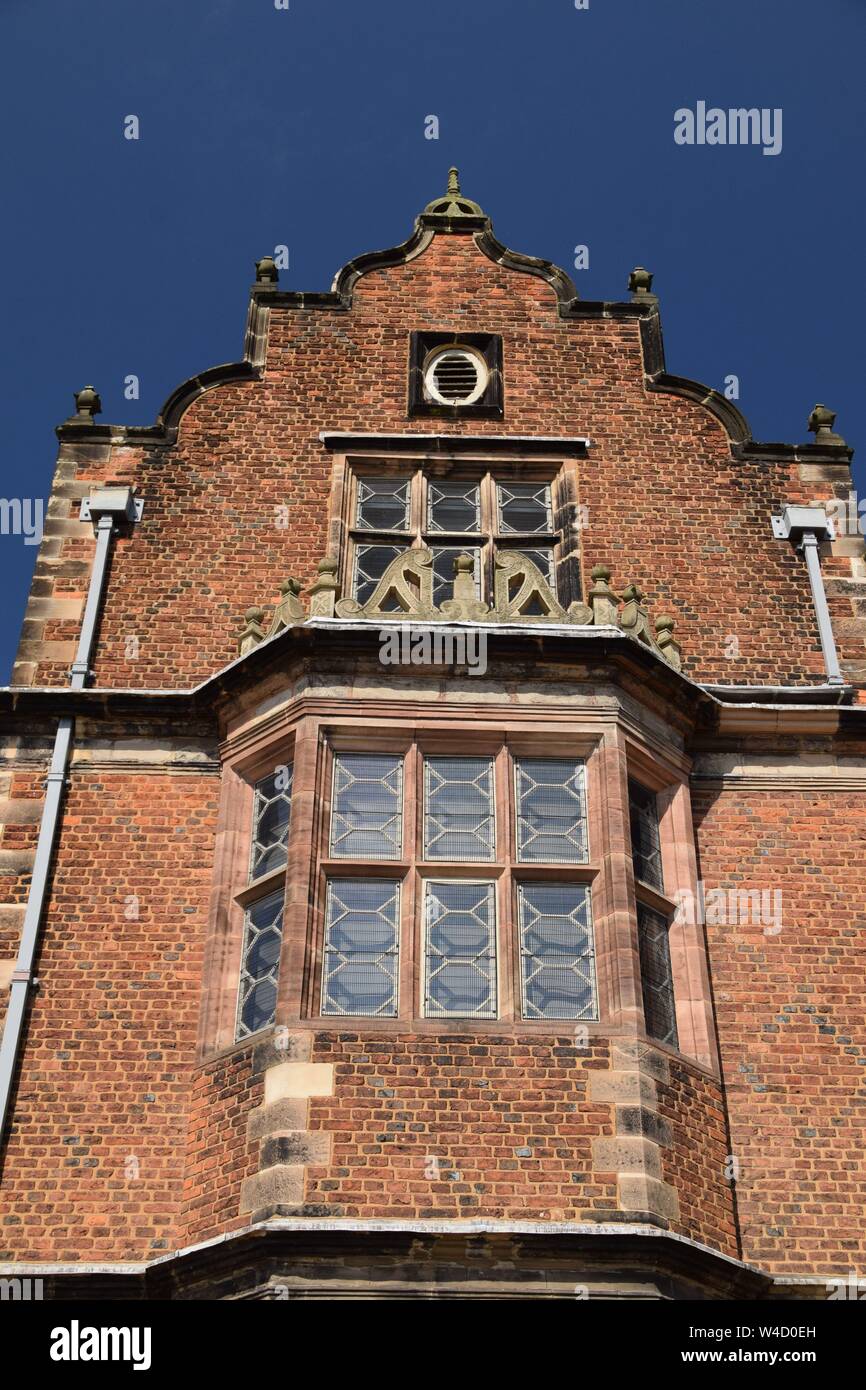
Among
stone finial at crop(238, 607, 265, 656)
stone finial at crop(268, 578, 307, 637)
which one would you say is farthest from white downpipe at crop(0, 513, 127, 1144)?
stone finial at crop(268, 578, 307, 637)

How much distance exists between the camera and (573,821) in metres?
11.4

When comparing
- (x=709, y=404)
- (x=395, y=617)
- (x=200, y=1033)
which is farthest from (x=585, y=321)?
(x=200, y=1033)

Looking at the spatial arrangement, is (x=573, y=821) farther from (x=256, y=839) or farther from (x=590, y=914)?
(x=256, y=839)

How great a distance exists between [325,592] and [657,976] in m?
3.66

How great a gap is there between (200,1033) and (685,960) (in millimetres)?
3287

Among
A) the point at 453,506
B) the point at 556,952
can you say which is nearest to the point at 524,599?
the point at 453,506

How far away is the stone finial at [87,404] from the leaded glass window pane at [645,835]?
246 inches

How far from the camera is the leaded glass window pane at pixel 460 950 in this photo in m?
10.5

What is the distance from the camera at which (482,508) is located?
47.3 feet

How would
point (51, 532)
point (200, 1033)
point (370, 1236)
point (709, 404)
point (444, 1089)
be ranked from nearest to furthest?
point (370, 1236), point (444, 1089), point (200, 1033), point (51, 532), point (709, 404)

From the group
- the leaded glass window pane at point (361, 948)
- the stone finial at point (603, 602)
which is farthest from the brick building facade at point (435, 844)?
the stone finial at point (603, 602)

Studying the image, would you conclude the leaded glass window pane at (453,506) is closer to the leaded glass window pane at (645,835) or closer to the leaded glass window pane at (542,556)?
the leaded glass window pane at (542,556)

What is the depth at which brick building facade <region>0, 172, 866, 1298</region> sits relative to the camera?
9.83 metres

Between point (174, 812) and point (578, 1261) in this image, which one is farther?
point (174, 812)
